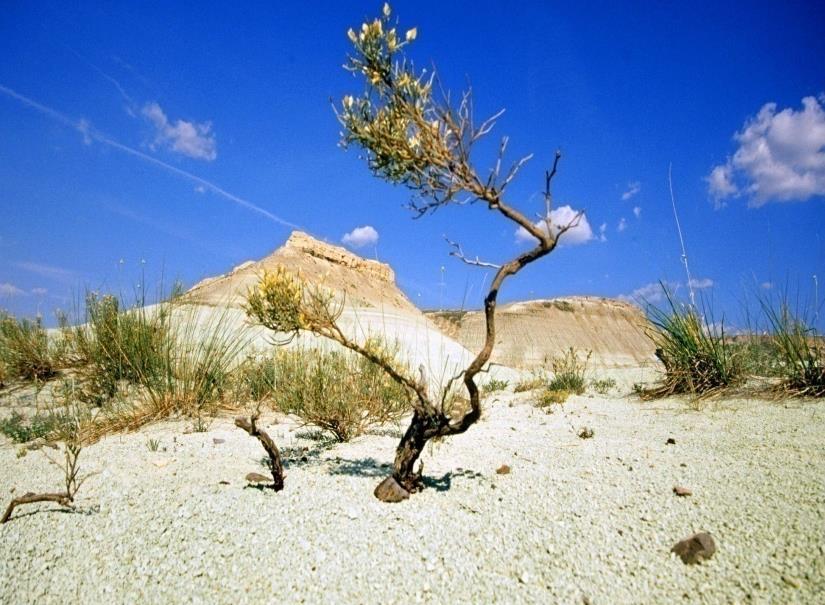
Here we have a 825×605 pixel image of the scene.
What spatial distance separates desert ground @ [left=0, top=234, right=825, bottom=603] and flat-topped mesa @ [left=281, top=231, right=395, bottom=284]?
66.1 feet

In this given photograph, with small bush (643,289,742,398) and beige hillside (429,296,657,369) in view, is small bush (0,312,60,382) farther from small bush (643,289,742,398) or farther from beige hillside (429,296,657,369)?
beige hillside (429,296,657,369)

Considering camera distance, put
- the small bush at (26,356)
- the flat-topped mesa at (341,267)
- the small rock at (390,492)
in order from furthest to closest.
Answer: the flat-topped mesa at (341,267) → the small bush at (26,356) → the small rock at (390,492)

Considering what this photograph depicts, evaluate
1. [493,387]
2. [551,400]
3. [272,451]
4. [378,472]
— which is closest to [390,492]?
[378,472]

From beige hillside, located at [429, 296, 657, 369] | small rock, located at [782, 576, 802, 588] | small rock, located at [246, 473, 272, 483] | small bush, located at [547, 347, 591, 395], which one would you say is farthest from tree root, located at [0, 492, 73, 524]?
beige hillside, located at [429, 296, 657, 369]

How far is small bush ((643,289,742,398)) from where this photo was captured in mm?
5320

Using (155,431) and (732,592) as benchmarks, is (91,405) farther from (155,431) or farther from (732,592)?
(732,592)

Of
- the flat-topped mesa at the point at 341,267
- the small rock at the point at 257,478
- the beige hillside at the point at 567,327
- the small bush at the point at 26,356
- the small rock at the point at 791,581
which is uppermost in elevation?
the flat-topped mesa at the point at 341,267

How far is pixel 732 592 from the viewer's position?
1577 mm

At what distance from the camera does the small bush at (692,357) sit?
5.32 m

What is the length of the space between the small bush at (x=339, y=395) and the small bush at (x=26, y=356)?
3.94m

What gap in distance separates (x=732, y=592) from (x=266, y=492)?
2.01 m

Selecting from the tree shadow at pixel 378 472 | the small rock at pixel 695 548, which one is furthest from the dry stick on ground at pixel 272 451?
the small rock at pixel 695 548

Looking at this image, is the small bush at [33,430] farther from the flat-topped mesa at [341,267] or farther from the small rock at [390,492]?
the flat-topped mesa at [341,267]

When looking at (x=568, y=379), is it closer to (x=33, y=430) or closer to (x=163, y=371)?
(x=163, y=371)
